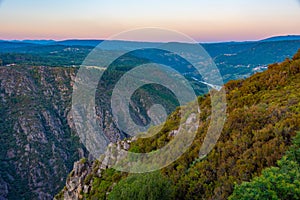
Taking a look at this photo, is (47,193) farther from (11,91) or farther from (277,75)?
(277,75)

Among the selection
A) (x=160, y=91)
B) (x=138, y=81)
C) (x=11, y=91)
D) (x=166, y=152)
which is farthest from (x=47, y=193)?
(x=166, y=152)

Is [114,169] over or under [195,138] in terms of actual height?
under

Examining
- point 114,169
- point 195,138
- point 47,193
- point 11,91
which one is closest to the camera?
point 195,138

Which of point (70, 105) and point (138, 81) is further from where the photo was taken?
point (138, 81)

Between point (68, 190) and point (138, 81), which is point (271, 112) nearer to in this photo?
point (68, 190)

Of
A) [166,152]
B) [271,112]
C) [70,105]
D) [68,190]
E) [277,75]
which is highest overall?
[277,75]

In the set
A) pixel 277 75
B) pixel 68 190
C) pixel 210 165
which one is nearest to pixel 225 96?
pixel 277 75

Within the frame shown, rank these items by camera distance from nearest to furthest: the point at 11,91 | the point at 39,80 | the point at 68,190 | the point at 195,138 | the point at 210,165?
the point at 210,165 → the point at 195,138 → the point at 68,190 → the point at 11,91 → the point at 39,80
